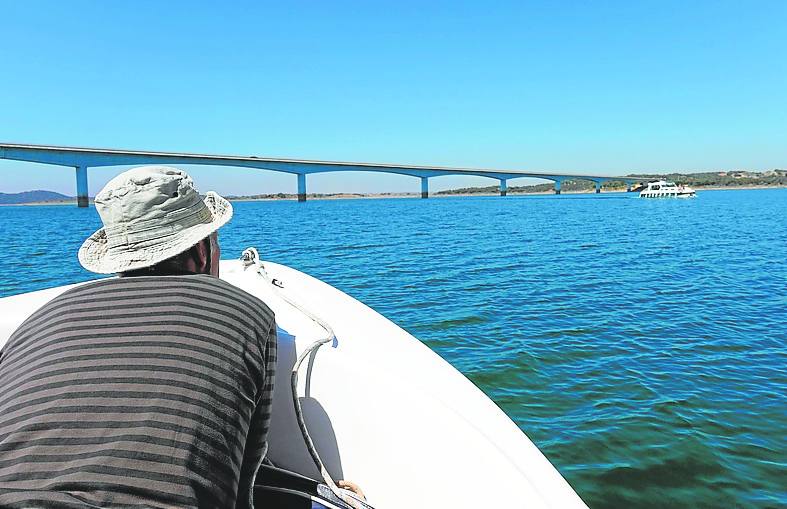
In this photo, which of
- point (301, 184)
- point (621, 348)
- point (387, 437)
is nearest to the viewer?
point (387, 437)

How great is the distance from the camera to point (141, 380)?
1.03 m

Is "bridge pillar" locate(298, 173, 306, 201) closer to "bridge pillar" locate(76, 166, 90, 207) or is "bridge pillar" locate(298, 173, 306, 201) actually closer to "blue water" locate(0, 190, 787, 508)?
"bridge pillar" locate(76, 166, 90, 207)

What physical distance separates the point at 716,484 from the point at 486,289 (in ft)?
17.9

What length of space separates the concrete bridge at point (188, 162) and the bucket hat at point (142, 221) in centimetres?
4357

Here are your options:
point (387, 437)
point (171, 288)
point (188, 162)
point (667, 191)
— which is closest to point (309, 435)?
point (387, 437)

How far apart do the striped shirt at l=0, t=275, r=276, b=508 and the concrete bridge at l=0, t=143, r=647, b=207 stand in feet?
144

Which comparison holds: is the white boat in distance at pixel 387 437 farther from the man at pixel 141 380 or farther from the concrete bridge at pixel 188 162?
the concrete bridge at pixel 188 162

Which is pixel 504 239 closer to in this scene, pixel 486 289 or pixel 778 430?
pixel 486 289

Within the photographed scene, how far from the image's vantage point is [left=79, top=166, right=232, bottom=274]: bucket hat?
128cm

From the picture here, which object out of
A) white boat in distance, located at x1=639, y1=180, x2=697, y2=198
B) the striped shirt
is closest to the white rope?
the striped shirt

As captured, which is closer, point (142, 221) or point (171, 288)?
point (171, 288)

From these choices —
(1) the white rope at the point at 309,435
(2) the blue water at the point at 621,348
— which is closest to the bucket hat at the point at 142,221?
(1) the white rope at the point at 309,435

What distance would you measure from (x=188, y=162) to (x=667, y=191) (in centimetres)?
5498

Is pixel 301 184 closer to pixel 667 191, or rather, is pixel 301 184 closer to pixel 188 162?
pixel 188 162
